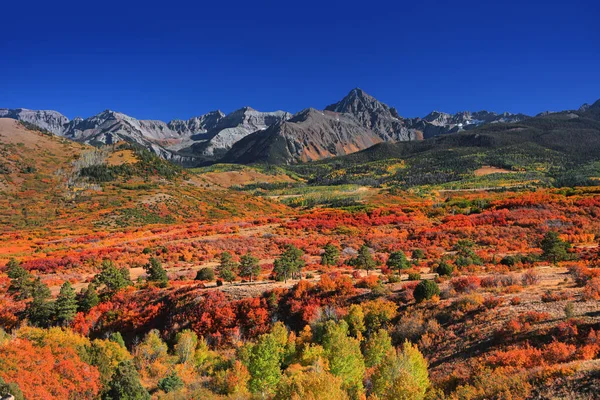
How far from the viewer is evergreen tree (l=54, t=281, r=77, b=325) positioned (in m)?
25.0

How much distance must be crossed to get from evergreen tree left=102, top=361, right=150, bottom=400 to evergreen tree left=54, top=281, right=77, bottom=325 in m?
13.0

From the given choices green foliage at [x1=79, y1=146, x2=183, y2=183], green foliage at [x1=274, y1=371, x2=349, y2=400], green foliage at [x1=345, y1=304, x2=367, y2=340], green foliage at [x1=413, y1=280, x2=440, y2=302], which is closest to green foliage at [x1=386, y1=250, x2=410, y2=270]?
green foliage at [x1=413, y1=280, x2=440, y2=302]

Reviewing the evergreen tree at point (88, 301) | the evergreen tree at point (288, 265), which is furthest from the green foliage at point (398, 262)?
the evergreen tree at point (88, 301)

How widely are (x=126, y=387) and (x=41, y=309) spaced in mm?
15047

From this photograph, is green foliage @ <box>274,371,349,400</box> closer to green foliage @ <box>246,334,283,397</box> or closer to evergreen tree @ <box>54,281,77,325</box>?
green foliage @ <box>246,334,283,397</box>

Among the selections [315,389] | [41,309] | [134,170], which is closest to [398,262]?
[315,389]

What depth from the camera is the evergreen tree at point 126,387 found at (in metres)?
14.5

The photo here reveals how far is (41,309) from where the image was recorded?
81.8ft

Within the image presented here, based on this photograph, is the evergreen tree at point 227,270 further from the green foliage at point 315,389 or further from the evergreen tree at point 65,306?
the green foliage at point 315,389

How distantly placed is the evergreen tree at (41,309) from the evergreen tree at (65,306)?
481mm

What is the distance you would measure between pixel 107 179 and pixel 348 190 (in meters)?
102

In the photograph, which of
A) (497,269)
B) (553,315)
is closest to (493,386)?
(553,315)

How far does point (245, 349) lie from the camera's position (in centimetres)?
1773

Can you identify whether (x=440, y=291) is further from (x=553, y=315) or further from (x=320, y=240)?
(x=320, y=240)
